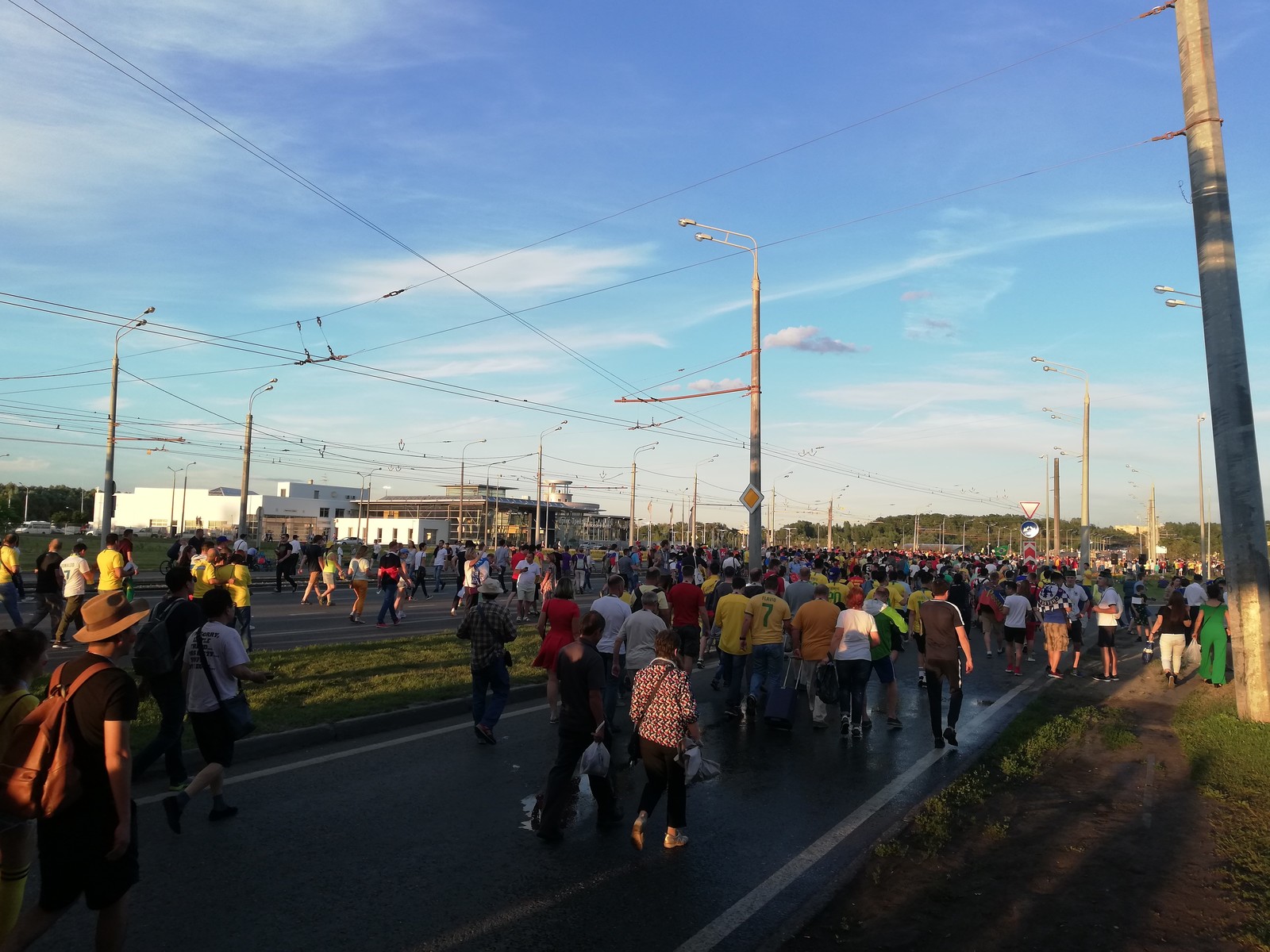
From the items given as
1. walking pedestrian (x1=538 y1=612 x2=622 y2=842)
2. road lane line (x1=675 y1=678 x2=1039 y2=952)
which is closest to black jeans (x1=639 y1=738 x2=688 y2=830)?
walking pedestrian (x1=538 y1=612 x2=622 y2=842)

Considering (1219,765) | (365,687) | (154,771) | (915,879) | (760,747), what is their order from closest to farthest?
(915,879) < (154,771) < (1219,765) < (760,747) < (365,687)

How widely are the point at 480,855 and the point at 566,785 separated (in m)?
0.73

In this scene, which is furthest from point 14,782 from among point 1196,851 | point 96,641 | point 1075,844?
point 1196,851

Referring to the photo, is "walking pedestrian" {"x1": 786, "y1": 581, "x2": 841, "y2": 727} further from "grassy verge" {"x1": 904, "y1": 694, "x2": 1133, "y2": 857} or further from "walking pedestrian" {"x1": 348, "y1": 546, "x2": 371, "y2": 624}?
"walking pedestrian" {"x1": 348, "y1": 546, "x2": 371, "y2": 624}

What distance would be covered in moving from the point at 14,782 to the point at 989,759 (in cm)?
799

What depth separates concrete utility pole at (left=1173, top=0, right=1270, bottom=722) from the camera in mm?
10359

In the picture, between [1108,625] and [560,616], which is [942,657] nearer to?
[560,616]

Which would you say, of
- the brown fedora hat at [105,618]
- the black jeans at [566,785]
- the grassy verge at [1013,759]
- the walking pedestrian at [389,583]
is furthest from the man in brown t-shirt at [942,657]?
the walking pedestrian at [389,583]

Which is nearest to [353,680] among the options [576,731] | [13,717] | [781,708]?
[781,708]

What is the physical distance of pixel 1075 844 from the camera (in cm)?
619

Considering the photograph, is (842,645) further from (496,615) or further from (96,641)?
(96,641)

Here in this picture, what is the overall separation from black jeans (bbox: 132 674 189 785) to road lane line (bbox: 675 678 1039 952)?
425 cm

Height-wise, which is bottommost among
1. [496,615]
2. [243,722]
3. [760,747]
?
[760,747]

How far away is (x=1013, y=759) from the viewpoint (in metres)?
8.57
